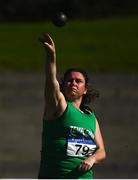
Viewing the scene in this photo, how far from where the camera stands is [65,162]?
7.71 m

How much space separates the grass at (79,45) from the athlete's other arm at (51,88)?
23.0 m

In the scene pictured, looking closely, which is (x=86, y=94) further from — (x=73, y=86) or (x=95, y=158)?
(x=95, y=158)

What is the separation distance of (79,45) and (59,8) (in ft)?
29.0

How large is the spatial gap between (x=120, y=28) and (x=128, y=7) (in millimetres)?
5828

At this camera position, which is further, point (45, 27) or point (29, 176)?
point (45, 27)

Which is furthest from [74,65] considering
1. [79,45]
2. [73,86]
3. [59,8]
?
[73,86]

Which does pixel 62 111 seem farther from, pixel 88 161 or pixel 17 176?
pixel 17 176

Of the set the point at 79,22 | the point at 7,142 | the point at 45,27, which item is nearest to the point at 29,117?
the point at 7,142

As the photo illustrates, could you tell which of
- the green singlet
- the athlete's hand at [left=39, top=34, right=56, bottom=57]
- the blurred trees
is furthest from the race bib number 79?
the blurred trees

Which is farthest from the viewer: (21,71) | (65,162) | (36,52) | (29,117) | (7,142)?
(36,52)

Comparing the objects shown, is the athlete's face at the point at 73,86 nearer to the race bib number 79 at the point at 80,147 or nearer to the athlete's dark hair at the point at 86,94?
the athlete's dark hair at the point at 86,94

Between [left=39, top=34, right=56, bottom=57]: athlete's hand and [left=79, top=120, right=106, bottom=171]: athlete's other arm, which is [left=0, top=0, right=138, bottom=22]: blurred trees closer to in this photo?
[left=79, top=120, right=106, bottom=171]: athlete's other arm

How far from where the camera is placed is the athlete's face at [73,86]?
7859 mm

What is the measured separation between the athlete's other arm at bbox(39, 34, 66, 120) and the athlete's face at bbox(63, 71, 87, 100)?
6.1 inches
